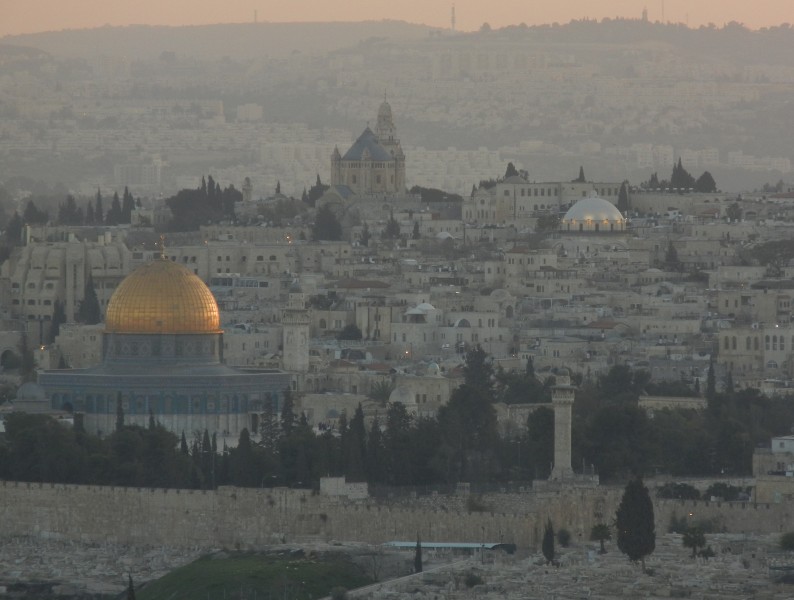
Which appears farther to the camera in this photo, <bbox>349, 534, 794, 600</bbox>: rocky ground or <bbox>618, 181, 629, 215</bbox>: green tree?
<bbox>618, 181, 629, 215</bbox>: green tree

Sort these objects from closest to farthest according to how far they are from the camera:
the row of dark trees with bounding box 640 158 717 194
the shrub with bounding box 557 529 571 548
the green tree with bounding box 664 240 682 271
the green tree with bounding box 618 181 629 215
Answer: the shrub with bounding box 557 529 571 548 → the green tree with bounding box 664 240 682 271 → the green tree with bounding box 618 181 629 215 → the row of dark trees with bounding box 640 158 717 194

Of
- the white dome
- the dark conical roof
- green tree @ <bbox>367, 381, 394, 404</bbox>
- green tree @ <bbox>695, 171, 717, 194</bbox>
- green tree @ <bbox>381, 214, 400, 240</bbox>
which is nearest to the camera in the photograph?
green tree @ <bbox>367, 381, 394, 404</bbox>

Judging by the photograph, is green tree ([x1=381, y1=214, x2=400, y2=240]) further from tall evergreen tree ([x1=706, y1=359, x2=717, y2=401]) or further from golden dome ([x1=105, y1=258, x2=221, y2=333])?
tall evergreen tree ([x1=706, y1=359, x2=717, y2=401])

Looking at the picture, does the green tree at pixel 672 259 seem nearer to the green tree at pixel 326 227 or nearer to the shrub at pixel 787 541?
the green tree at pixel 326 227

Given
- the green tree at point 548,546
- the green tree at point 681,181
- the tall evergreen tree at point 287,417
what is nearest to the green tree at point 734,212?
the green tree at point 681,181

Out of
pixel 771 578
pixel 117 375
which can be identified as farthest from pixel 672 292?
pixel 771 578

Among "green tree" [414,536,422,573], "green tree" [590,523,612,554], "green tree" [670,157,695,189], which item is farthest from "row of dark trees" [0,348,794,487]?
"green tree" [670,157,695,189]

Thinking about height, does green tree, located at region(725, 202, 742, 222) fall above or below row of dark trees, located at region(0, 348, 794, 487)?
above

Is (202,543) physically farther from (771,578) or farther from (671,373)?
(671,373)
